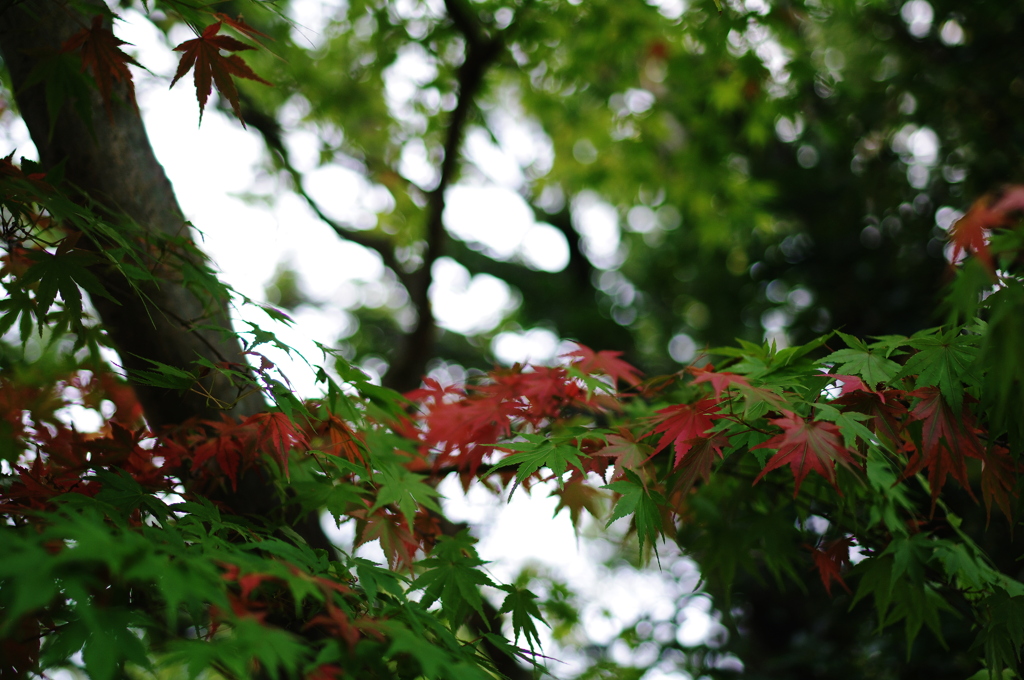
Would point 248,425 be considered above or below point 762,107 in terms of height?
below

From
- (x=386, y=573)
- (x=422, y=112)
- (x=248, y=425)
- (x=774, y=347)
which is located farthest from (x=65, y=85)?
(x=422, y=112)

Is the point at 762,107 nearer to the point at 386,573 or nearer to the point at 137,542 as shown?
the point at 386,573

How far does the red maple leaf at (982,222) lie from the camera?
853 millimetres

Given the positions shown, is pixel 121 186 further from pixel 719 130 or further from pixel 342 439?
pixel 719 130

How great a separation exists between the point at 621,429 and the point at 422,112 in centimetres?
306

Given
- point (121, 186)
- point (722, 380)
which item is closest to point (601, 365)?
point (722, 380)

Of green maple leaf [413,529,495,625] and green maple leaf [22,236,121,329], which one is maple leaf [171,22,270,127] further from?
green maple leaf [413,529,495,625]

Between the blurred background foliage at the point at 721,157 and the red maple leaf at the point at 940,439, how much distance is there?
0.52m

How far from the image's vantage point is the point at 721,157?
4055 millimetres

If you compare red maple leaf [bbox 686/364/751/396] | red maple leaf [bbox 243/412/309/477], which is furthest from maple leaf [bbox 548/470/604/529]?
red maple leaf [bbox 243/412/309/477]

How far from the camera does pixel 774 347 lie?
1.44m

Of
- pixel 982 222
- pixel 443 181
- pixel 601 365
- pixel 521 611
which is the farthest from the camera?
pixel 443 181

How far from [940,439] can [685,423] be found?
468 millimetres

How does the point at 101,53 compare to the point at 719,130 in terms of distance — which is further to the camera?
the point at 719,130
